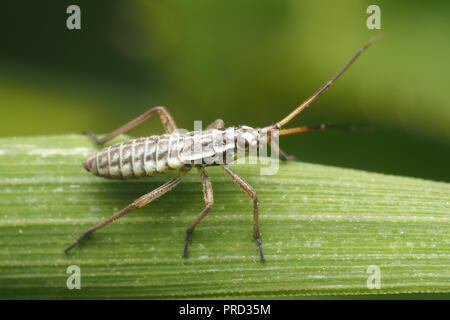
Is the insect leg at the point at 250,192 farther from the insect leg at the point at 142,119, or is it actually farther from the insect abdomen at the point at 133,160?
the insect leg at the point at 142,119

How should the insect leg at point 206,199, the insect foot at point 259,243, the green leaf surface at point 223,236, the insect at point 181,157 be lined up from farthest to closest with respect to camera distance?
1. the insect at point 181,157
2. the insect leg at point 206,199
3. the insect foot at point 259,243
4. the green leaf surface at point 223,236

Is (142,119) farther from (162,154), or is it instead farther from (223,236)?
(223,236)

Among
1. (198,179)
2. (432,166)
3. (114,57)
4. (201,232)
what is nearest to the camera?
(201,232)

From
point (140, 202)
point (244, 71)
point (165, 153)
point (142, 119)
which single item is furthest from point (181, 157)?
point (244, 71)

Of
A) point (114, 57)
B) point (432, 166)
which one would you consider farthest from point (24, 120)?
point (432, 166)

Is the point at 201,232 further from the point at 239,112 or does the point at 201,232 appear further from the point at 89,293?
the point at 239,112

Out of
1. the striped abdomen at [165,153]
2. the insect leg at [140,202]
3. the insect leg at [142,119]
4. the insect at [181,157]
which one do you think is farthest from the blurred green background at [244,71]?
the insect leg at [140,202]
